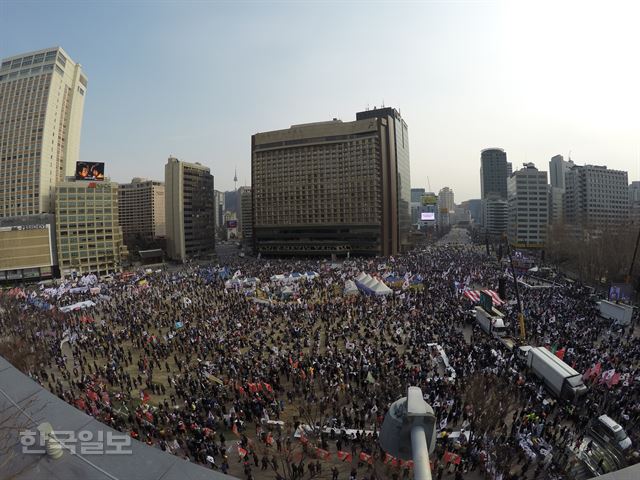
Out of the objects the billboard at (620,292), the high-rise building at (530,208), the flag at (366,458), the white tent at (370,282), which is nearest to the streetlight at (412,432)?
the flag at (366,458)

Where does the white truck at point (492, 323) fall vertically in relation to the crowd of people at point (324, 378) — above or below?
above

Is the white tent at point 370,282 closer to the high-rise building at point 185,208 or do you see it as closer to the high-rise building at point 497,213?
the high-rise building at point 185,208

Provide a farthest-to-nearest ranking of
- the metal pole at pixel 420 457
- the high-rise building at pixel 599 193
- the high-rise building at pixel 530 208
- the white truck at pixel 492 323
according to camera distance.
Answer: the high-rise building at pixel 599 193 → the high-rise building at pixel 530 208 → the white truck at pixel 492 323 → the metal pole at pixel 420 457

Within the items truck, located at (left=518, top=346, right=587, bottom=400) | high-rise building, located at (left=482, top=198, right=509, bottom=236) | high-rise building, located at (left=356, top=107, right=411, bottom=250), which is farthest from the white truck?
high-rise building, located at (left=482, top=198, right=509, bottom=236)

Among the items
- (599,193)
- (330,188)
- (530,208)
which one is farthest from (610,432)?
(599,193)

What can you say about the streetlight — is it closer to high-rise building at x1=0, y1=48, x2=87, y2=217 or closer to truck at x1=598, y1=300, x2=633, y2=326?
truck at x1=598, y1=300, x2=633, y2=326
